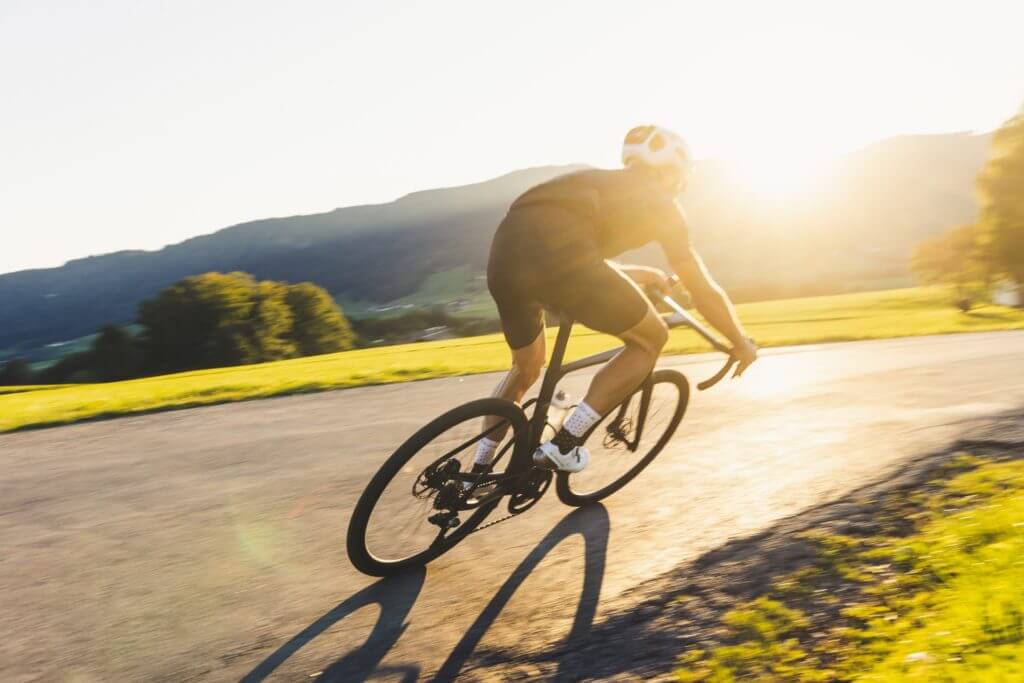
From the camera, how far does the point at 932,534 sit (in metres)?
4.00

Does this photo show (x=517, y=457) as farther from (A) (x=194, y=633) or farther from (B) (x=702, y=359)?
(B) (x=702, y=359)

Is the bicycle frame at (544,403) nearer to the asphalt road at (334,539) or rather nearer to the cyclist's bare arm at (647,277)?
the cyclist's bare arm at (647,277)

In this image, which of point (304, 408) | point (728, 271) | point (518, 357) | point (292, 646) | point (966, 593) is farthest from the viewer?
point (728, 271)

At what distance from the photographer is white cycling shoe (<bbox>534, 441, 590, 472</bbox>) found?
4.62 meters

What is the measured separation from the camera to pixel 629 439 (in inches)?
221

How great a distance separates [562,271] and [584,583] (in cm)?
162

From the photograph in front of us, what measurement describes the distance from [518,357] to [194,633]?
2249 millimetres

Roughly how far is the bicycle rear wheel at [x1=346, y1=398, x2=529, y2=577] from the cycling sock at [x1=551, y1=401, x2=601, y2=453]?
21 cm

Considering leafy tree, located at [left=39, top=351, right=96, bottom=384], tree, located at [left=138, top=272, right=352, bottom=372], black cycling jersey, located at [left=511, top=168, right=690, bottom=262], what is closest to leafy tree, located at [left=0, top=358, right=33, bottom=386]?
leafy tree, located at [left=39, top=351, right=96, bottom=384]

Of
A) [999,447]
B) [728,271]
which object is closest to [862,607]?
[999,447]

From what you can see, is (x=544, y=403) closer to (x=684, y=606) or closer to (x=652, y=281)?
(x=652, y=281)

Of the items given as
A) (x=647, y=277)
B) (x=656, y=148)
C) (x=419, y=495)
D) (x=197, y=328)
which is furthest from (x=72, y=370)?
(x=656, y=148)

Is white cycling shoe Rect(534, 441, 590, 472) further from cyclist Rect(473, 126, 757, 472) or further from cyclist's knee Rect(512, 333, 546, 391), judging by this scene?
cyclist's knee Rect(512, 333, 546, 391)

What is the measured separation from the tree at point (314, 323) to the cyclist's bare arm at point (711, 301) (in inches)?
3575
